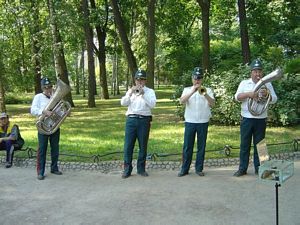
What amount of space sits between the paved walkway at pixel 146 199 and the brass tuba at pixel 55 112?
93cm

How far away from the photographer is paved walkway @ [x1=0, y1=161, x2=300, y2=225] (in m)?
5.68

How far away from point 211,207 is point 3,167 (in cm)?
488

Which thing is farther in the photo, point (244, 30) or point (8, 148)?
point (244, 30)

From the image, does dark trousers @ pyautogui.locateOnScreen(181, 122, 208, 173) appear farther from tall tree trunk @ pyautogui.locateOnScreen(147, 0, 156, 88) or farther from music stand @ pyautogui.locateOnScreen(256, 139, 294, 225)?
tall tree trunk @ pyautogui.locateOnScreen(147, 0, 156, 88)

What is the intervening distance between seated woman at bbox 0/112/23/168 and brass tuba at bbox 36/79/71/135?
1601 millimetres

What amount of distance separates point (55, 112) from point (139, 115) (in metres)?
1.50

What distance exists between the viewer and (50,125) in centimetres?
784

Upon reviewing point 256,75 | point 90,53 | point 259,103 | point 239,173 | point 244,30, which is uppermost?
point 244,30

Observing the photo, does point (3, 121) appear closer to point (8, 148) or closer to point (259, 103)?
point (8, 148)

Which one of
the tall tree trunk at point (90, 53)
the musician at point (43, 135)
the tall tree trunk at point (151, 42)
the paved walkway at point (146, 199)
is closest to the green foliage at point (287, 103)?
the paved walkway at point (146, 199)

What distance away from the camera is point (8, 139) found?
29.8 ft

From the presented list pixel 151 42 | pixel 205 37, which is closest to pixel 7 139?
pixel 151 42

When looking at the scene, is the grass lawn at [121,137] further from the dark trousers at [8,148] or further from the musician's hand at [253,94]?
the musician's hand at [253,94]

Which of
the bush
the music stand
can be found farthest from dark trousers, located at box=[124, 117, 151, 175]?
the bush
